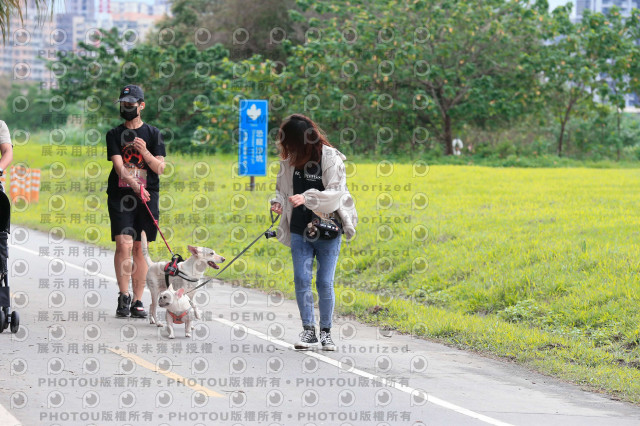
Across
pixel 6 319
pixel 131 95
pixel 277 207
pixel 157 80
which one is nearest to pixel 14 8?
pixel 131 95

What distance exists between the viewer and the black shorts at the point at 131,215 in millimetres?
9633

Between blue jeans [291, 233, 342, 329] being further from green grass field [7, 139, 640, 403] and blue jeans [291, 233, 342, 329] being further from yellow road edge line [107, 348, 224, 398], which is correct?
green grass field [7, 139, 640, 403]

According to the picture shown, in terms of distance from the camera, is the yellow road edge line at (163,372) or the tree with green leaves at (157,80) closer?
the yellow road edge line at (163,372)

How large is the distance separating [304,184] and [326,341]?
1454mm

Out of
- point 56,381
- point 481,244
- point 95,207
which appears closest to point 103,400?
point 56,381

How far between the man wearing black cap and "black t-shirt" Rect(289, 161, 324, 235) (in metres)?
1.74

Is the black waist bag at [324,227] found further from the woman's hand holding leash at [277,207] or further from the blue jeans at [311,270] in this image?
the woman's hand holding leash at [277,207]

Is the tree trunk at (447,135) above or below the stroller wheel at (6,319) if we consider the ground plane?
above

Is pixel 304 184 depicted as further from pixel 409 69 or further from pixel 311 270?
pixel 409 69

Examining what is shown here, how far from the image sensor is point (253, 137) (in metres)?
21.0

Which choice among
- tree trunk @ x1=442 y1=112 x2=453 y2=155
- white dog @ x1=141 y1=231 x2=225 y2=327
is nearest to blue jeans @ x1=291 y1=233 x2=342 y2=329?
white dog @ x1=141 y1=231 x2=225 y2=327

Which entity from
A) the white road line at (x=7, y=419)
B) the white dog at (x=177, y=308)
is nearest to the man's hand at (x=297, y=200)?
the white dog at (x=177, y=308)

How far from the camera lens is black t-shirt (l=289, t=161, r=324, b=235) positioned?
8.36m

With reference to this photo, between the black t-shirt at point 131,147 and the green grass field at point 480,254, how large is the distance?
3073mm
